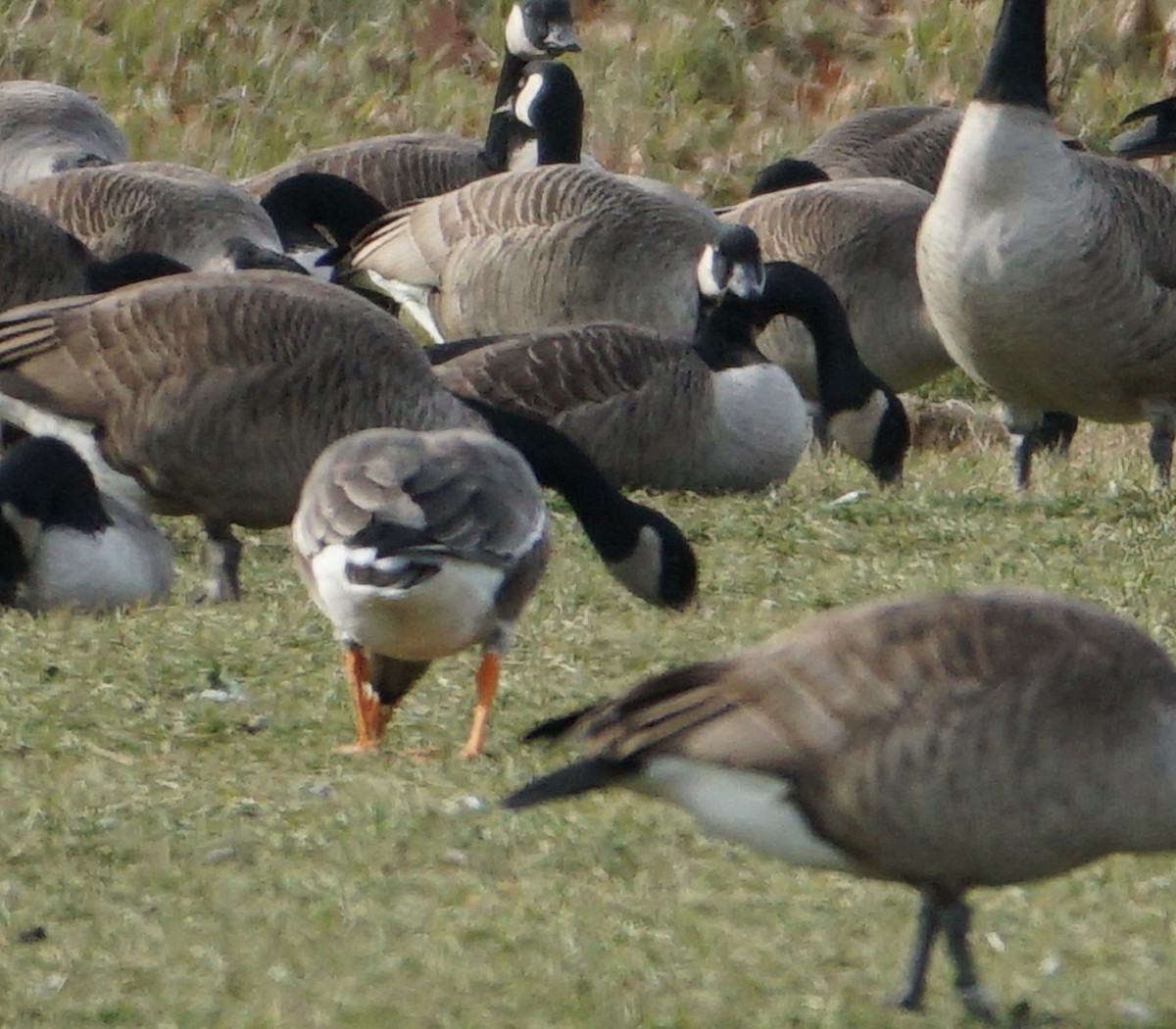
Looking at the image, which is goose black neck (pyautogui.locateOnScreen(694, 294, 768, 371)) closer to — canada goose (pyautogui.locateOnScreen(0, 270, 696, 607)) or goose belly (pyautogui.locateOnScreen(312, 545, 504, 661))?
canada goose (pyautogui.locateOnScreen(0, 270, 696, 607))

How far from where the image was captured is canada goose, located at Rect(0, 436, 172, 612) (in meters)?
8.60

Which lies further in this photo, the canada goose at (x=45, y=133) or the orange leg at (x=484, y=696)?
the canada goose at (x=45, y=133)

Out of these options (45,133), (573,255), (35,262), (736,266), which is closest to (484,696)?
(736,266)

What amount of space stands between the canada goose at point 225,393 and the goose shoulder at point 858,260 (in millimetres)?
4570

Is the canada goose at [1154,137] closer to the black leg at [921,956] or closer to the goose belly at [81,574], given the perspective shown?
the goose belly at [81,574]

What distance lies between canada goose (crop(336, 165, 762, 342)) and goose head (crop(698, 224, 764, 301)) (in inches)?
26.0

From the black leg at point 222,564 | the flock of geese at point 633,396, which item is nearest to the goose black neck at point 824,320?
the flock of geese at point 633,396

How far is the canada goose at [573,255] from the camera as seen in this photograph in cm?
1329

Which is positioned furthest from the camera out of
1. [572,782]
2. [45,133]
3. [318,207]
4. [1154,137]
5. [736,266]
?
[45,133]

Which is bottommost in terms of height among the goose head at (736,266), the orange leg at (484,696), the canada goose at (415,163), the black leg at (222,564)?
the canada goose at (415,163)

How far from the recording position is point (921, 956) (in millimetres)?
4703

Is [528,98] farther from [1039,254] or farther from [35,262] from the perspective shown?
[1039,254]

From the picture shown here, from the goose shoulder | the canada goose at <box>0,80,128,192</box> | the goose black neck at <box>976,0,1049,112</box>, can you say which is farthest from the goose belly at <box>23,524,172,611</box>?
the canada goose at <box>0,80,128,192</box>

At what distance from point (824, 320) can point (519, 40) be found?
638 cm
